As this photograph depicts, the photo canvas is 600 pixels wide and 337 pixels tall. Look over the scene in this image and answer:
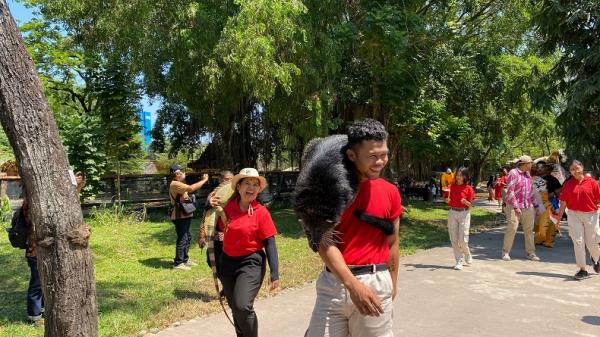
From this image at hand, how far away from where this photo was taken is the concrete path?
17.6ft

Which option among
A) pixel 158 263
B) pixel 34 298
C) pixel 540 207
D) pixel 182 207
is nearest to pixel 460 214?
pixel 540 207

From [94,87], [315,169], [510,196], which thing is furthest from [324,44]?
[315,169]

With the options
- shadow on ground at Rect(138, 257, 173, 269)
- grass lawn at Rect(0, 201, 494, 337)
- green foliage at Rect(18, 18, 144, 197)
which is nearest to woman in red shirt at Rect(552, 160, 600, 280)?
grass lawn at Rect(0, 201, 494, 337)

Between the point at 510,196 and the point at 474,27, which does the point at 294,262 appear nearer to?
the point at 510,196

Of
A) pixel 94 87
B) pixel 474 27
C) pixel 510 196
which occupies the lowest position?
pixel 510 196

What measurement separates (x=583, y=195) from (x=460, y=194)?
1.75 metres

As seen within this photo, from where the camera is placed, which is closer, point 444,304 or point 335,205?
point 335,205

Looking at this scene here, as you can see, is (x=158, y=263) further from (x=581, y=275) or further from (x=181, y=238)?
(x=581, y=275)

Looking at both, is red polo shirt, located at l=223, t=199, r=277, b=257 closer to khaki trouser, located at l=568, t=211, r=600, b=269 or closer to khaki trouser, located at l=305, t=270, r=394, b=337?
khaki trouser, located at l=305, t=270, r=394, b=337

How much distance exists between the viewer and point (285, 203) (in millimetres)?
20156

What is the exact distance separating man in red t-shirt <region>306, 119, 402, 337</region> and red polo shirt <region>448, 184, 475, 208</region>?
5809 millimetres

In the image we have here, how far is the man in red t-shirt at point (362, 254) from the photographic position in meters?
2.77

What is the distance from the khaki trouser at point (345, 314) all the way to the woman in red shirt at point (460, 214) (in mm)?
5874

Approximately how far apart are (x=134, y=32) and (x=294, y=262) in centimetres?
777
